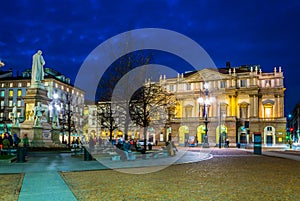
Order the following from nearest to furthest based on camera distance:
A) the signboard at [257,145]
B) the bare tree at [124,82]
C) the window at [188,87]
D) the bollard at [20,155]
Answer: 1. the bollard at [20,155]
2. the bare tree at [124,82]
3. the signboard at [257,145]
4. the window at [188,87]

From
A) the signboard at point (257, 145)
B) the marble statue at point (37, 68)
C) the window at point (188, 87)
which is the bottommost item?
the signboard at point (257, 145)

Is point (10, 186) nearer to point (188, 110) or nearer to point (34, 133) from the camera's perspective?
A: point (34, 133)

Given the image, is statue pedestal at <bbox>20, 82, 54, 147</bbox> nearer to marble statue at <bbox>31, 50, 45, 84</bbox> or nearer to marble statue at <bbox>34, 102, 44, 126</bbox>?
marble statue at <bbox>34, 102, 44, 126</bbox>

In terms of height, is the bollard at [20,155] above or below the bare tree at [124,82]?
below

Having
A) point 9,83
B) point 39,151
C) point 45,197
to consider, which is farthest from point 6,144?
point 9,83

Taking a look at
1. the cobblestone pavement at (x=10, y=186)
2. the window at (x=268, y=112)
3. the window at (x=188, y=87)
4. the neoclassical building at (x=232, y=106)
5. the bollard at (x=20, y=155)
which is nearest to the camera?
the cobblestone pavement at (x=10, y=186)

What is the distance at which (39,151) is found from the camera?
79.8 feet

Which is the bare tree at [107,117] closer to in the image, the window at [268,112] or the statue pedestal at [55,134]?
the statue pedestal at [55,134]

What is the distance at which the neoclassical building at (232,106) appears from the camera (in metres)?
82.8

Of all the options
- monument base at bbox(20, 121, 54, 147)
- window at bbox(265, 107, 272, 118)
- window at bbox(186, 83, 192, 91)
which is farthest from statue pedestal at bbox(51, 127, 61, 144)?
window at bbox(265, 107, 272, 118)

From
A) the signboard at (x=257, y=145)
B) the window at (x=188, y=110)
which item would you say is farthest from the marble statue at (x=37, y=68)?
the window at (x=188, y=110)

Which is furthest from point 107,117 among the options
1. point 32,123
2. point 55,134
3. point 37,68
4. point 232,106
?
point 232,106

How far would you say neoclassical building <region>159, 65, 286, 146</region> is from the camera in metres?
82.8

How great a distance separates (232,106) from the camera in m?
87.9
